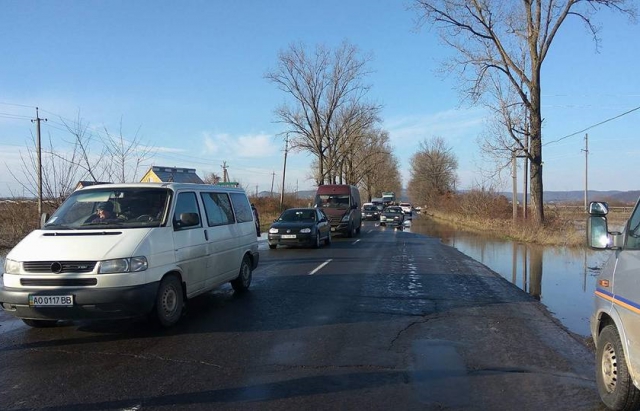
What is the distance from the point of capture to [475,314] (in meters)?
7.79

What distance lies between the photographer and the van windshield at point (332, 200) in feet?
87.5

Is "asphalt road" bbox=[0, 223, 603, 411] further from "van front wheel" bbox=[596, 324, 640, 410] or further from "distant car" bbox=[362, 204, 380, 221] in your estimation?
"distant car" bbox=[362, 204, 380, 221]

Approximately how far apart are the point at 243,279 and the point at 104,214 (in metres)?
3.20

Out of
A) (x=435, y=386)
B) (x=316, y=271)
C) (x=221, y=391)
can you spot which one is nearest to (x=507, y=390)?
(x=435, y=386)

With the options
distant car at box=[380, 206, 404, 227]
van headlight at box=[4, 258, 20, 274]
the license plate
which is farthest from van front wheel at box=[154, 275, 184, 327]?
distant car at box=[380, 206, 404, 227]

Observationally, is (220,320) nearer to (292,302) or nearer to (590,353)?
(292,302)

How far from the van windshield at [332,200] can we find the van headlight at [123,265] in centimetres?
2061

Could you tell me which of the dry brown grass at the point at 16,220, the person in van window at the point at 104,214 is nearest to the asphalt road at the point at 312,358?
the person in van window at the point at 104,214

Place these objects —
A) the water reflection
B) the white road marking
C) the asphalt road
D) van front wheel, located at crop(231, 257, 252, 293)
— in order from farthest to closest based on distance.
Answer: the white road marking, van front wheel, located at crop(231, 257, 252, 293), the water reflection, the asphalt road

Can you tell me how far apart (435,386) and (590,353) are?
7.91ft

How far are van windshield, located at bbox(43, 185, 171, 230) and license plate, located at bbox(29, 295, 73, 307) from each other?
1087 millimetres

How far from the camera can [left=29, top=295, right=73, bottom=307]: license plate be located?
5766 millimetres

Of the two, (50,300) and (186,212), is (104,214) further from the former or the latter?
(50,300)

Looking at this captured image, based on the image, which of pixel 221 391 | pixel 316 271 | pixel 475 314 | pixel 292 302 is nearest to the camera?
pixel 221 391
